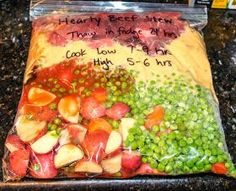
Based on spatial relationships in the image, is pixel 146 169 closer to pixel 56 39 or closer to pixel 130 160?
pixel 130 160

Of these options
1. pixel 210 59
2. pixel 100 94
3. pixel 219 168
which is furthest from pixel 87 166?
pixel 210 59

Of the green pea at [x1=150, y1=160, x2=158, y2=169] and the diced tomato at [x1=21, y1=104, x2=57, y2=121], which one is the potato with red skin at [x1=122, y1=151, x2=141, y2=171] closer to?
the green pea at [x1=150, y1=160, x2=158, y2=169]

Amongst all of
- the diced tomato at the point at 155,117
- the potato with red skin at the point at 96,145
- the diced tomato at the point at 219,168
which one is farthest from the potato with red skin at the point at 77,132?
the diced tomato at the point at 219,168

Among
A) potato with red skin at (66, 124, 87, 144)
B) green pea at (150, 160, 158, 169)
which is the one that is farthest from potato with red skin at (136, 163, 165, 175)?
potato with red skin at (66, 124, 87, 144)

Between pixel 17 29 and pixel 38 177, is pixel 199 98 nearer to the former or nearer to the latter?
pixel 38 177

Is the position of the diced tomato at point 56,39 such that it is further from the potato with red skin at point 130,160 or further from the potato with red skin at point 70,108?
the potato with red skin at point 130,160

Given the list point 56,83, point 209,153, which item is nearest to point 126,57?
point 56,83
